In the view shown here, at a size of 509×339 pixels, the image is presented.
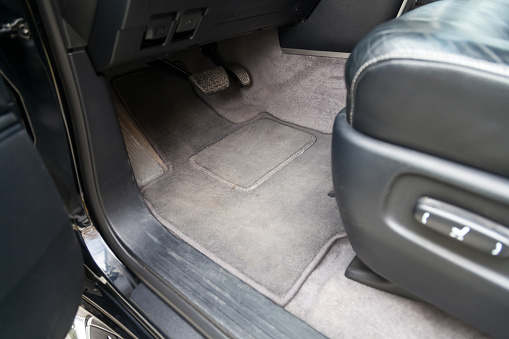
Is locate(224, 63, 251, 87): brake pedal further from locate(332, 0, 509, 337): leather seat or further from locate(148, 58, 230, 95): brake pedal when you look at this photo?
locate(332, 0, 509, 337): leather seat

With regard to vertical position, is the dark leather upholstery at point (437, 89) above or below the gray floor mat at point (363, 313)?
above

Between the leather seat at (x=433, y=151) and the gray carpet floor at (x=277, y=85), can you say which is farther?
the gray carpet floor at (x=277, y=85)

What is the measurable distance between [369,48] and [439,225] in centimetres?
30

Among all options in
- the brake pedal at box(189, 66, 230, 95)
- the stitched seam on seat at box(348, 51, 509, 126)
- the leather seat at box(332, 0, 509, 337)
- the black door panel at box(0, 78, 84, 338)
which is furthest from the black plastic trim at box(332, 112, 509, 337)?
the brake pedal at box(189, 66, 230, 95)

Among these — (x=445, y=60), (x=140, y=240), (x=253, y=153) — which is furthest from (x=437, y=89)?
(x=253, y=153)

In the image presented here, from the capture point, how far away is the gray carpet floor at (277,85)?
4.79ft

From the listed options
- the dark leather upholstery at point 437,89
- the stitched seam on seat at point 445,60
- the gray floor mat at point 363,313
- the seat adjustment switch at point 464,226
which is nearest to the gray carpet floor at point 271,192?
the gray floor mat at point 363,313

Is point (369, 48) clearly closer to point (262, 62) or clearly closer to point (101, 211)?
point (101, 211)

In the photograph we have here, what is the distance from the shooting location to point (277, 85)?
5.27 feet

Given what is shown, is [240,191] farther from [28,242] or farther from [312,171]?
[28,242]

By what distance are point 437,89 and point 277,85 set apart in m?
1.19

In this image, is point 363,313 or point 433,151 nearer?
point 433,151

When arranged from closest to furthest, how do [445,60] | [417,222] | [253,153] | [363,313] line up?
[445,60] → [417,222] → [363,313] → [253,153]

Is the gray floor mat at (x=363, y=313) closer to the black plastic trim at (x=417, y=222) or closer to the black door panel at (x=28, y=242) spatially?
the black plastic trim at (x=417, y=222)
